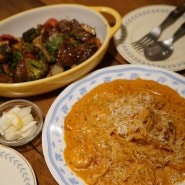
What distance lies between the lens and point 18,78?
231 cm

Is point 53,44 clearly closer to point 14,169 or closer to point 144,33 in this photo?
point 144,33

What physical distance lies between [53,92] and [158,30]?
1158 millimetres

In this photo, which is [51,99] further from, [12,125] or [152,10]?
[152,10]

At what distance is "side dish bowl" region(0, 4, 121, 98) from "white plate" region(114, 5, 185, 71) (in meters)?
0.23

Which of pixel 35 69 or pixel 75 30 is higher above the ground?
pixel 75 30

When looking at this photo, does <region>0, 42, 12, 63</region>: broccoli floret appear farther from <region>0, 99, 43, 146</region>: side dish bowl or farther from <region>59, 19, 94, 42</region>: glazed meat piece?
<region>59, 19, 94, 42</region>: glazed meat piece

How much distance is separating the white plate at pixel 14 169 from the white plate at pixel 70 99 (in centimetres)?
14

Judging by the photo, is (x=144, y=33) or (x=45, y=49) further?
(x=144, y=33)

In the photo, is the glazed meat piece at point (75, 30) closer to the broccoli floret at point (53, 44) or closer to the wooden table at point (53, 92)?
the broccoli floret at point (53, 44)

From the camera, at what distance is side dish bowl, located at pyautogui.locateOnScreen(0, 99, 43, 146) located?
6.82ft

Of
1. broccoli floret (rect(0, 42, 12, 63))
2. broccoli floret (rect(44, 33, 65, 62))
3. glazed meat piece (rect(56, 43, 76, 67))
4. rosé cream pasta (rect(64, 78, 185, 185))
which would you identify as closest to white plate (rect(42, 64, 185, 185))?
rosé cream pasta (rect(64, 78, 185, 185))

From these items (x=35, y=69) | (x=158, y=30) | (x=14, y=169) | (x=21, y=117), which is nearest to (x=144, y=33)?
(x=158, y=30)

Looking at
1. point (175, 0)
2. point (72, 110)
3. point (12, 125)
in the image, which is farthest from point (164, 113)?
point (175, 0)

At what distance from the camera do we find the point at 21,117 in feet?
7.12
